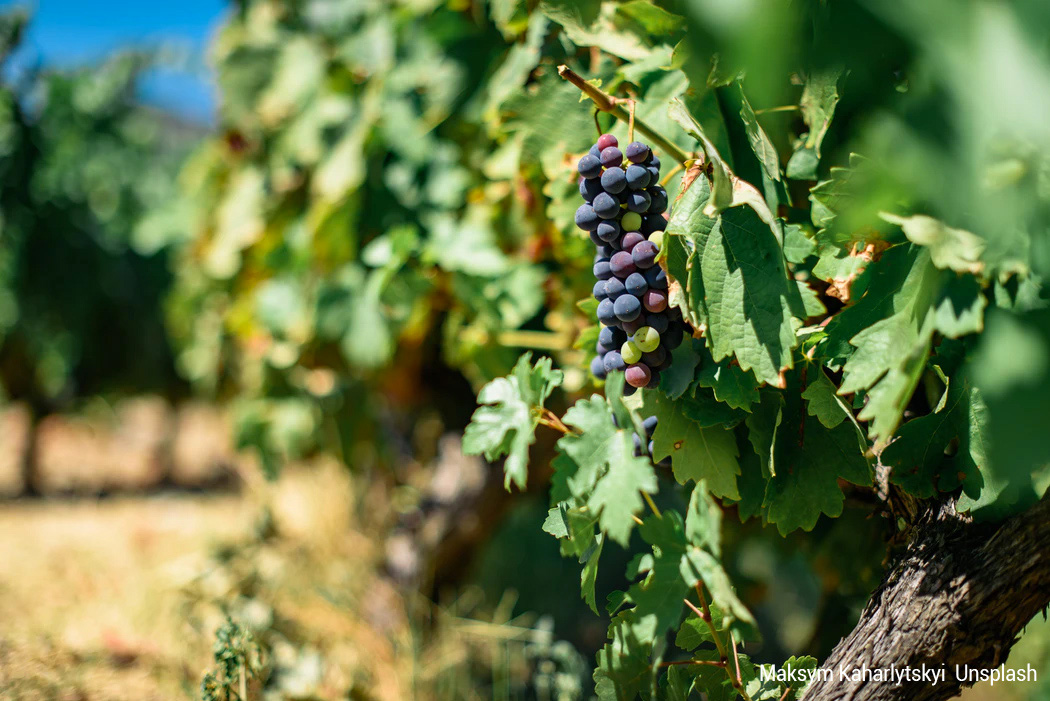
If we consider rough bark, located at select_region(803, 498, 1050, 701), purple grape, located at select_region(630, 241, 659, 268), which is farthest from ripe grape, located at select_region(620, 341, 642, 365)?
rough bark, located at select_region(803, 498, 1050, 701)

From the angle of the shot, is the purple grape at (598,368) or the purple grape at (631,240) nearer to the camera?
the purple grape at (631,240)

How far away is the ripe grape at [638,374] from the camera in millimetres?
881

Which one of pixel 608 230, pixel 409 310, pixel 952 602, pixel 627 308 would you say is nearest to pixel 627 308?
pixel 627 308

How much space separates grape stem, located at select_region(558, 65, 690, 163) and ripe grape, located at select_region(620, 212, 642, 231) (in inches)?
5.0

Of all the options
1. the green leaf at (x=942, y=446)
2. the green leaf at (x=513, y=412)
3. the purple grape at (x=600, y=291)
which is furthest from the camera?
the green leaf at (x=513, y=412)

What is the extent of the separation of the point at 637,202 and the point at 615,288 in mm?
117

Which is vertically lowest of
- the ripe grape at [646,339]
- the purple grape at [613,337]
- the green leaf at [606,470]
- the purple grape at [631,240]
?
the green leaf at [606,470]

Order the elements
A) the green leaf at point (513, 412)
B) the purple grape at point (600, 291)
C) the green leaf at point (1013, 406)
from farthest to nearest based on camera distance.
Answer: the green leaf at point (513, 412), the purple grape at point (600, 291), the green leaf at point (1013, 406)

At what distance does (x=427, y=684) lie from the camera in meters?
1.98

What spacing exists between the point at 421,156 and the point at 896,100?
151 centimetres

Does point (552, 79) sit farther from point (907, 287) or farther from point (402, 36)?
point (402, 36)

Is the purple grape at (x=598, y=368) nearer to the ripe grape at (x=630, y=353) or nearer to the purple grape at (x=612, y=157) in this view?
the ripe grape at (x=630, y=353)

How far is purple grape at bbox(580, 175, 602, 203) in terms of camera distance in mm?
893

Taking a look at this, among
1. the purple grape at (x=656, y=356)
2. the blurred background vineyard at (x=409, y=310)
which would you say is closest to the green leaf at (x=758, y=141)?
the blurred background vineyard at (x=409, y=310)
